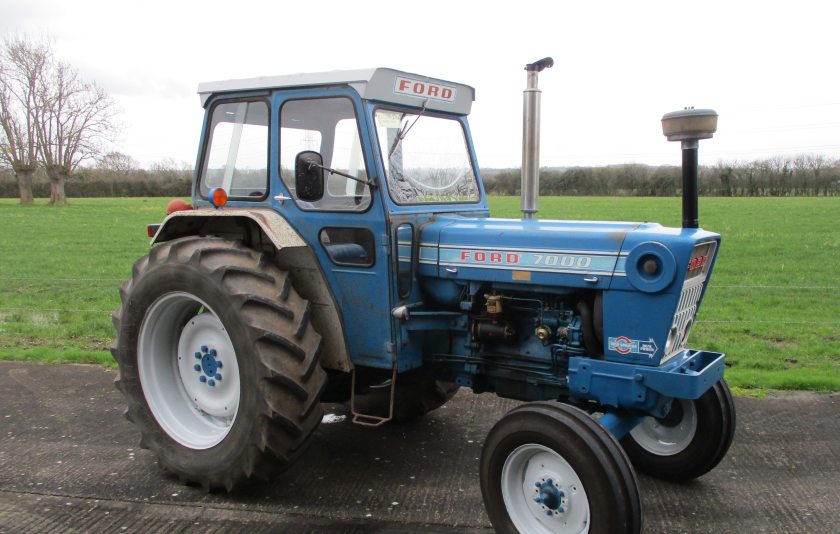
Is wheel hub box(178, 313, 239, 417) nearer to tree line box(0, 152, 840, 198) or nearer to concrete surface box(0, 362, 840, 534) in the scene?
concrete surface box(0, 362, 840, 534)

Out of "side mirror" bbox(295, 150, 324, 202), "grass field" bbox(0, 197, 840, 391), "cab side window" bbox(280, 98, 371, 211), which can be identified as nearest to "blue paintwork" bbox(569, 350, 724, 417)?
"cab side window" bbox(280, 98, 371, 211)

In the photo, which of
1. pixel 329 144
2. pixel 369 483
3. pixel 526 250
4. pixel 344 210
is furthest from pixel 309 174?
pixel 369 483

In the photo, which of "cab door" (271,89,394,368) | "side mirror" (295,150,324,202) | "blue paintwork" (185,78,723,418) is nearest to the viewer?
"blue paintwork" (185,78,723,418)

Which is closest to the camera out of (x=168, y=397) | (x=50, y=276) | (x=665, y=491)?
(x=665, y=491)

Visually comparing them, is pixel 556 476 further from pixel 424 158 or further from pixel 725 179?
pixel 725 179

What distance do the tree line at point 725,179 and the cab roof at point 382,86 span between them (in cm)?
3744

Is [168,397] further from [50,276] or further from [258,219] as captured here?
[50,276]

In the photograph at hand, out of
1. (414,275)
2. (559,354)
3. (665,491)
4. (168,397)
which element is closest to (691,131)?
(559,354)

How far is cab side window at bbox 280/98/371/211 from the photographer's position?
13.8 ft

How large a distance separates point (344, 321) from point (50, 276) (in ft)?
35.2

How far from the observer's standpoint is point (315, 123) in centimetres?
438

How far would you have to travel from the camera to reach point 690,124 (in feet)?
11.5

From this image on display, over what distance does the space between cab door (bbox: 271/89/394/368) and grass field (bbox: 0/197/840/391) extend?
133 inches

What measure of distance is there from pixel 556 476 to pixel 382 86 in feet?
7.60
